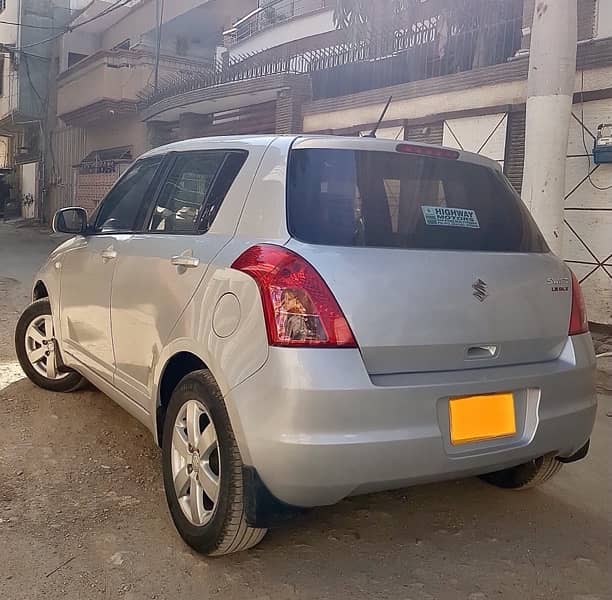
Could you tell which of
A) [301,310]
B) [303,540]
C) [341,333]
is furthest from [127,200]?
[303,540]

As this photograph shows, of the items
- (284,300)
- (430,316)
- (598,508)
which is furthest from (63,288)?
(598,508)

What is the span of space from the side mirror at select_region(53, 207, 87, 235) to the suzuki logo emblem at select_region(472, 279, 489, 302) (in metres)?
2.40

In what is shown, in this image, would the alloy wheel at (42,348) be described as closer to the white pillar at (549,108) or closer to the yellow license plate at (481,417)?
the yellow license plate at (481,417)

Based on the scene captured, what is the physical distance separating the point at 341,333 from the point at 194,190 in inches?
46.2

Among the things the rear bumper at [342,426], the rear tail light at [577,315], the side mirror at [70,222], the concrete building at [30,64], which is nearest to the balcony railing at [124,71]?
the concrete building at [30,64]

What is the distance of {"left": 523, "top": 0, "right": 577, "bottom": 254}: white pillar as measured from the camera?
231 inches

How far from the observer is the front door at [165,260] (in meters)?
2.71

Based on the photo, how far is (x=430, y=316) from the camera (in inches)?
91.1

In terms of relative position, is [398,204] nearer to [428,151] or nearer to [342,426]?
[428,151]

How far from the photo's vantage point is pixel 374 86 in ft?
33.4

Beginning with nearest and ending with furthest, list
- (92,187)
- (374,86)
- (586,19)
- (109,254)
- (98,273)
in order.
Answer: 1. (109,254)
2. (98,273)
3. (586,19)
4. (374,86)
5. (92,187)

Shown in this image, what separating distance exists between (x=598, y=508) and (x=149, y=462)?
222cm

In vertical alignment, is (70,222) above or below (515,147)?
below

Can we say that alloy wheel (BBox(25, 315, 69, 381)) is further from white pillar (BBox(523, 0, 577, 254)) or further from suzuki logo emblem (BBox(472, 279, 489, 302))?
white pillar (BBox(523, 0, 577, 254))
